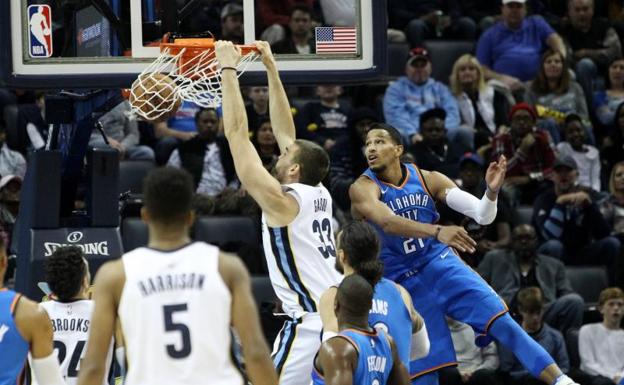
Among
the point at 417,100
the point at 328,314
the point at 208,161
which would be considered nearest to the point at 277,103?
the point at 328,314

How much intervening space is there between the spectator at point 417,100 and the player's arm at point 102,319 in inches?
334

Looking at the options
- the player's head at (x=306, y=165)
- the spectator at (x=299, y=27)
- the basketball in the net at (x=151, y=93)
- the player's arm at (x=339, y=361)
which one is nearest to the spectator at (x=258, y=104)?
the spectator at (x=299, y=27)

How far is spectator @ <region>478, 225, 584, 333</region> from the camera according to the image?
39.2 feet

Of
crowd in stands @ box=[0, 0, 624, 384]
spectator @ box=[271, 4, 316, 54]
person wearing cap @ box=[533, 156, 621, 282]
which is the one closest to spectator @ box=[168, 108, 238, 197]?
crowd in stands @ box=[0, 0, 624, 384]

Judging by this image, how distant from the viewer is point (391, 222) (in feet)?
26.6

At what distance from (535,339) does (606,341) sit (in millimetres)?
642

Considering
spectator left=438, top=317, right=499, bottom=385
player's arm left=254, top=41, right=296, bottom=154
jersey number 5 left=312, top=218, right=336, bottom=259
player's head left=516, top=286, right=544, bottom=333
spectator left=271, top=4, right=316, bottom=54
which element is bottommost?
spectator left=438, top=317, right=499, bottom=385

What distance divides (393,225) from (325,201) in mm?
667

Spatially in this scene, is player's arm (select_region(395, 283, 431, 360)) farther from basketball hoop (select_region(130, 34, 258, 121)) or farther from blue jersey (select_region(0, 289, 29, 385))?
blue jersey (select_region(0, 289, 29, 385))

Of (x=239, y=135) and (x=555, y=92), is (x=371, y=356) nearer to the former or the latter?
(x=239, y=135)

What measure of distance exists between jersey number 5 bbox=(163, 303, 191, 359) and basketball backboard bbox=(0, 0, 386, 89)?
3282mm

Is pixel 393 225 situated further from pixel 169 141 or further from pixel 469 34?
pixel 469 34

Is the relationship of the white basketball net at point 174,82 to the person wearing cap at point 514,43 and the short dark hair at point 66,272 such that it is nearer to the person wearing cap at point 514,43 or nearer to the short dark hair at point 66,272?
the short dark hair at point 66,272

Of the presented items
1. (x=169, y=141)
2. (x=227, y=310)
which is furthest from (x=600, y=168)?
(x=227, y=310)
